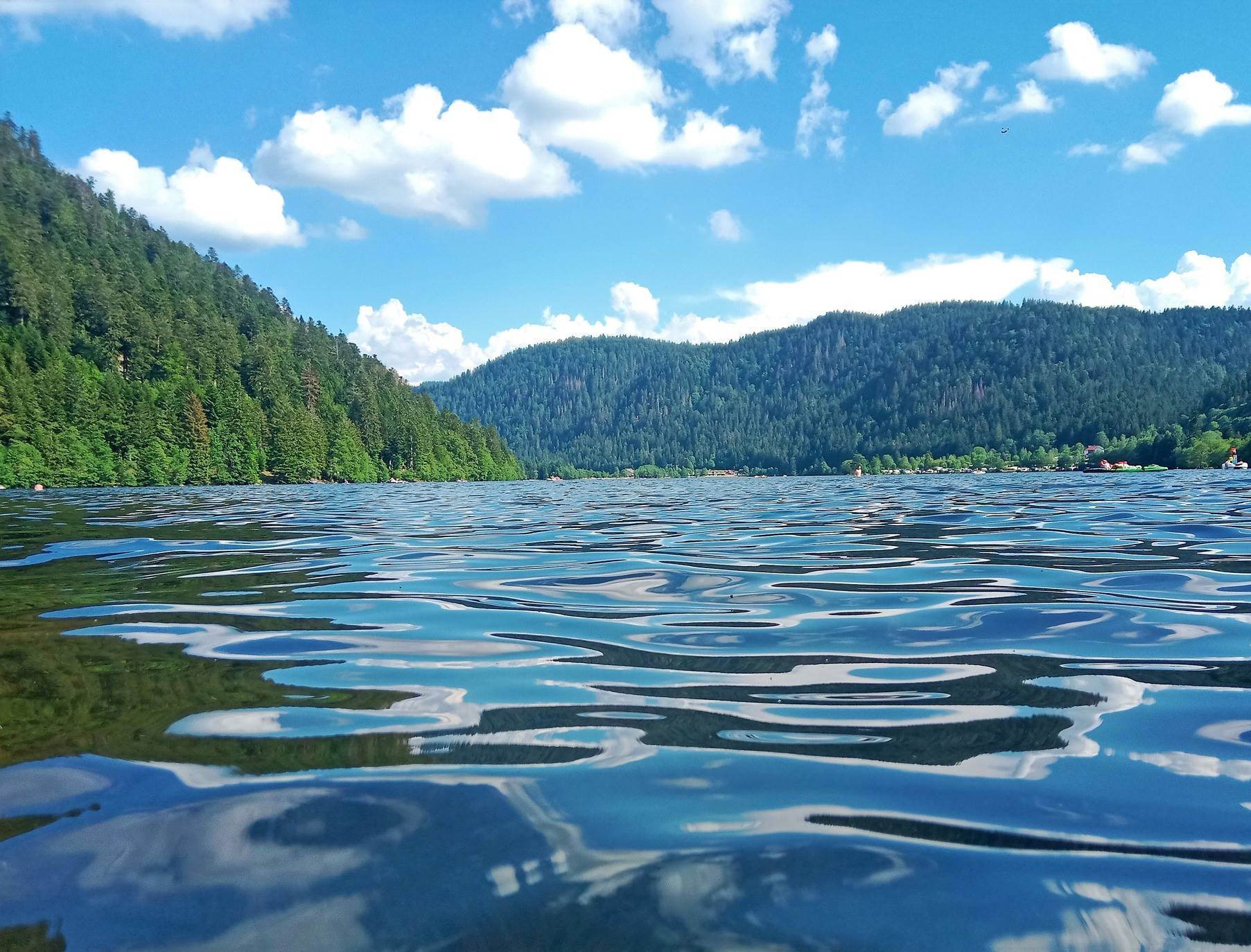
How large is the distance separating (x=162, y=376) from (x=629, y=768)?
421ft

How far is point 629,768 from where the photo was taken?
3.39 m

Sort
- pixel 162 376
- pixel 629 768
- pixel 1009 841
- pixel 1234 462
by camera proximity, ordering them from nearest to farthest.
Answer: pixel 1009 841, pixel 629 768, pixel 1234 462, pixel 162 376

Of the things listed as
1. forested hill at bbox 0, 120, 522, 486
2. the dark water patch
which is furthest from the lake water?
forested hill at bbox 0, 120, 522, 486

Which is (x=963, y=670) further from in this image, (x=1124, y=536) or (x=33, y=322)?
(x=33, y=322)

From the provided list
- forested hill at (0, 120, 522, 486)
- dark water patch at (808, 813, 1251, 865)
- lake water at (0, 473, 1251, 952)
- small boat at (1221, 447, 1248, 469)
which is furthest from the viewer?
small boat at (1221, 447, 1248, 469)

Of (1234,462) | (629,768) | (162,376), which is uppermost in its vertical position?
(162,376)

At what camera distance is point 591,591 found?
8758 millimetres

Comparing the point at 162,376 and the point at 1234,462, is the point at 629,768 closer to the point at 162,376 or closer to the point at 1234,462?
the point at 1234,462

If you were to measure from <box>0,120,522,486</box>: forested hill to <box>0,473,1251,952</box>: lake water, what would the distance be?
82416 millimetres

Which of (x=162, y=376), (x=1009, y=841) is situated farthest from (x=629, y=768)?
(x=162, y=376)

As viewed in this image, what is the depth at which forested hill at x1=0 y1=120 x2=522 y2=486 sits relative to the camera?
83500 mm

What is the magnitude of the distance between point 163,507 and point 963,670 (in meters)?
30.9

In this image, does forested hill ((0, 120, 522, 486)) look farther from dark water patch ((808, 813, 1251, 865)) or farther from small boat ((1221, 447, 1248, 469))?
small boat ((1221, 447, 1248, 469))

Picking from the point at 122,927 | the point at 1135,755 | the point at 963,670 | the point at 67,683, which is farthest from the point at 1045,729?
the point at 67,683
